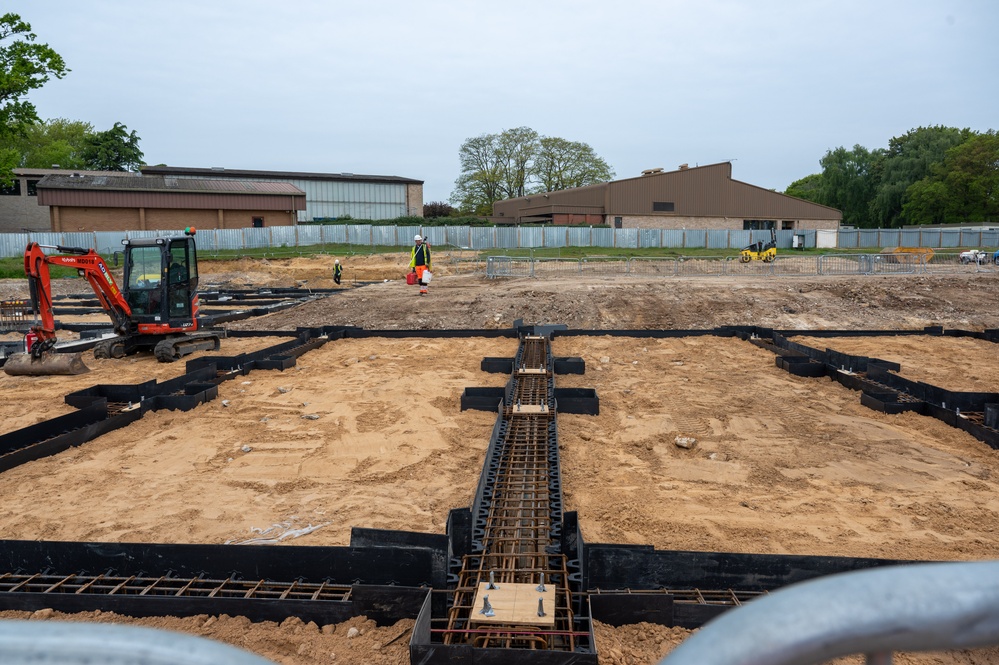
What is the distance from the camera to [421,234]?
122ft

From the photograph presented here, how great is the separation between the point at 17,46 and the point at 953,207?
209 ft

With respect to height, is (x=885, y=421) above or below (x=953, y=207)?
below

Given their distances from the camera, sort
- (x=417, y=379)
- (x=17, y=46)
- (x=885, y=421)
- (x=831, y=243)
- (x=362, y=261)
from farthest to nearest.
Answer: (x=831, y=243) → (x=362, y=261) → (x=17, y=46) → (x=417, y=379) → (x=885, y=421)

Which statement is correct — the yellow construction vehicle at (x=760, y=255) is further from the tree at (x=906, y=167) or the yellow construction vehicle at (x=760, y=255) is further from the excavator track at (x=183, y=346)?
the tree at (x=906, y=167)

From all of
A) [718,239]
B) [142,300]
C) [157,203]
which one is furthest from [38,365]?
[718,239]

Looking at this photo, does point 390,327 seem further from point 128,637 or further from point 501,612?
point 128,637

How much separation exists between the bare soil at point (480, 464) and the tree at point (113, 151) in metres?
55.6

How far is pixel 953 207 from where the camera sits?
5341 centimetres

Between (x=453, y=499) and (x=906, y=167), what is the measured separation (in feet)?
220

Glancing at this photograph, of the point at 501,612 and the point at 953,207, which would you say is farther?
the point at 953,207

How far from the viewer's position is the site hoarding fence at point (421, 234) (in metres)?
35.9

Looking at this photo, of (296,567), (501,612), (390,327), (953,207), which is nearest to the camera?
(501,612)

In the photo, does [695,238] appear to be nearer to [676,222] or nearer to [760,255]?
[676,222]

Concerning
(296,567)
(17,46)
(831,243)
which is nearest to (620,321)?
(296,567)
